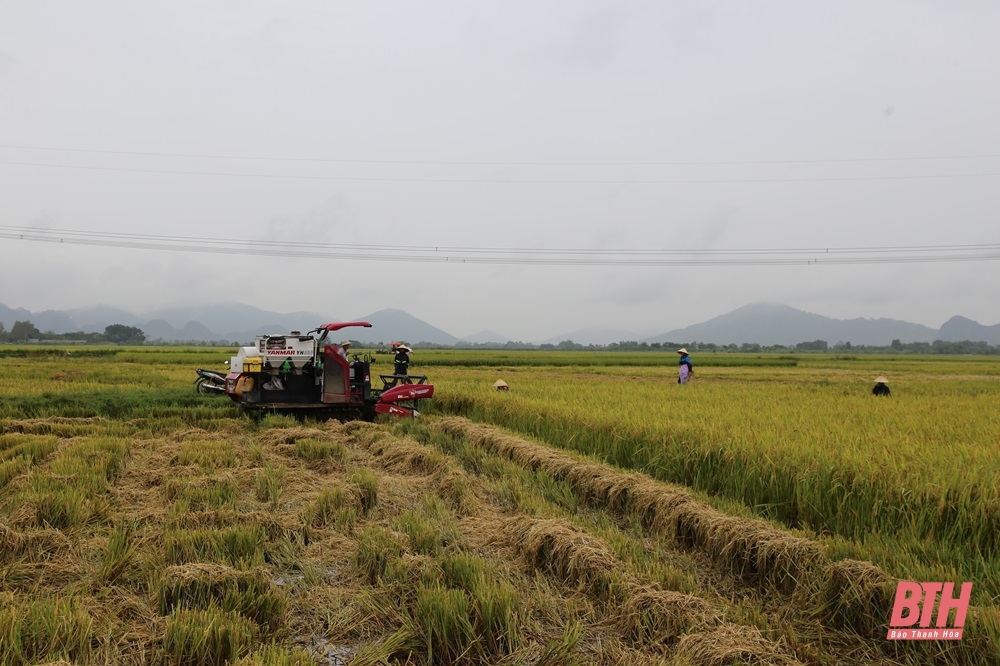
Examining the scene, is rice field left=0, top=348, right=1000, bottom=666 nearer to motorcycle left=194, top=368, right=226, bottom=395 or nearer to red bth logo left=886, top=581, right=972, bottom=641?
red bth logo left=886, top=581, right=972, bottom=641

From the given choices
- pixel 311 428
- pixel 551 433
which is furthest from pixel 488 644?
pixel 311 428

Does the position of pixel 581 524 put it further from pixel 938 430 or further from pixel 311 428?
pixel 311 428

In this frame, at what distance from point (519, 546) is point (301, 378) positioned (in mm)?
7265

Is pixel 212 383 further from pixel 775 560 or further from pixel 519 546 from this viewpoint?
pixel 775 560

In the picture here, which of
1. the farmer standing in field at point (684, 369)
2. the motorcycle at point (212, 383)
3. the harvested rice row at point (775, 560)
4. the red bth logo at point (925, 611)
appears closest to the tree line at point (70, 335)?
the motorcycle at point (212, 383)

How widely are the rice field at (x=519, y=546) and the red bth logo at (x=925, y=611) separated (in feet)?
0.19

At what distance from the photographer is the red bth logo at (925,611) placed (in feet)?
8.66

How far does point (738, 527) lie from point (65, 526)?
4.94 m

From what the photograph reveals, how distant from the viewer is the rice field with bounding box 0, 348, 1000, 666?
269 cm

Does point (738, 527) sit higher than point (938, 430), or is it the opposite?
point (938, 430)

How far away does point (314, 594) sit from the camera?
326cm

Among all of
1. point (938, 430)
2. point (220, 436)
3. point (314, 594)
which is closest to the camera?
point (314, 594)

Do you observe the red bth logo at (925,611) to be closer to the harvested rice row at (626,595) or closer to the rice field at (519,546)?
the rice field at (519,546)

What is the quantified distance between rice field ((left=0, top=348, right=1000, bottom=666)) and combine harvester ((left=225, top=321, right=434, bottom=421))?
2.81 meters
